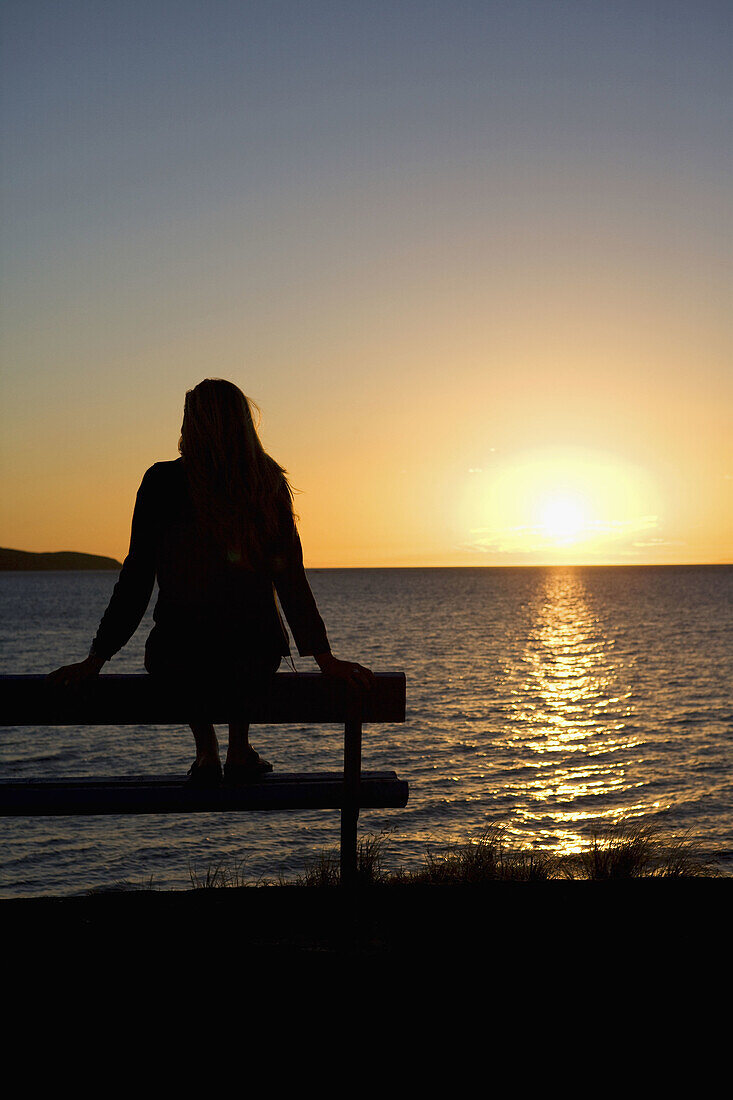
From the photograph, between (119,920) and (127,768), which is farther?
(127,768)

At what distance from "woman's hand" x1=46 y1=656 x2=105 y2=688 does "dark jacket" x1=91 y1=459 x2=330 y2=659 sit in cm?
7

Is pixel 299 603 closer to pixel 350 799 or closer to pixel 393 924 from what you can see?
pixel 350 799

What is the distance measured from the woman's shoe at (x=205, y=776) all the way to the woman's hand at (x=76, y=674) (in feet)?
2.15

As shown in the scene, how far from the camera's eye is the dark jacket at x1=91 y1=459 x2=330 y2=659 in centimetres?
421

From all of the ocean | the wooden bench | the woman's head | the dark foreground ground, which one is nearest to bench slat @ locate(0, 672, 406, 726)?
the wooden bench

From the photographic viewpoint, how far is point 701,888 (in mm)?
4887

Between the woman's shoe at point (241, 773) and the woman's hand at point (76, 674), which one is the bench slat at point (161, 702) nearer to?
the woman's hand at point (76, 674)

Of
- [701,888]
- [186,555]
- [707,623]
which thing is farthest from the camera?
[707,623]

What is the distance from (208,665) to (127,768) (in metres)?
15.9

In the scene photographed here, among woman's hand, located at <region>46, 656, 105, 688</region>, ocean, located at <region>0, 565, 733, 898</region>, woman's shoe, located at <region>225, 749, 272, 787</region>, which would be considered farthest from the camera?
ocean, located at <region>0, 565, 733, 898</region>

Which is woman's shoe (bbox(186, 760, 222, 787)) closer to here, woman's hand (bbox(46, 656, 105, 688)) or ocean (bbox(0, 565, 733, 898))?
woman's hand (bbox(46, 656, 105, 688))

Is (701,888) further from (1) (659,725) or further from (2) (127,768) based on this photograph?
(1) (659,725)

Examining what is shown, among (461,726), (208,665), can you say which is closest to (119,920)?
(208,665)

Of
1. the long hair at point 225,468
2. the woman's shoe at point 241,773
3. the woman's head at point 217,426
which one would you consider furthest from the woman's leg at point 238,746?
the woman's head at point 217,426
